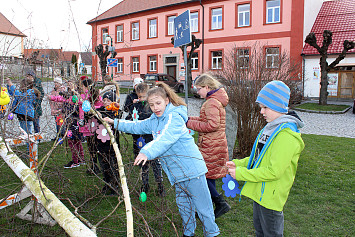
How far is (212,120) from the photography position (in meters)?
3.35

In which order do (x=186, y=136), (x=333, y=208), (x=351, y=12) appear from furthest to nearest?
(x=351, y=12) < (x=333, y=208) < (x=186, y=136)

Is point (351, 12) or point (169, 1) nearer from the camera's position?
point (351, 12)

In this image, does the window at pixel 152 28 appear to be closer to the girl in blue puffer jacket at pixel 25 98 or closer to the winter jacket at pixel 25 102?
the girl in blue puffer jacket at pixel 25 98

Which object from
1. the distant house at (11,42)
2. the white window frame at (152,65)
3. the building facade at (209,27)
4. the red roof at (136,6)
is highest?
the red roof at (136,6)

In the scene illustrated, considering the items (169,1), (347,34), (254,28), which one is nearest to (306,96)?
(347,34)

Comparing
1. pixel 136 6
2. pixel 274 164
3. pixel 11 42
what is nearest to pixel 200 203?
pixel 274 164

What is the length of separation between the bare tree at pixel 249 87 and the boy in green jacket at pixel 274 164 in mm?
3225

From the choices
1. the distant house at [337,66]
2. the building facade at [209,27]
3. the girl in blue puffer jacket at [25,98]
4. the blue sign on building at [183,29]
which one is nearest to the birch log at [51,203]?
the girl in blue puffer jacket at [25,98]

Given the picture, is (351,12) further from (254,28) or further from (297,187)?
(297,187)

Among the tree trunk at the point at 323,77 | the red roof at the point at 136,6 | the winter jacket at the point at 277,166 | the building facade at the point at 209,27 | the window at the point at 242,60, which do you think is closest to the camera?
the winter jacket at the point at 277,166

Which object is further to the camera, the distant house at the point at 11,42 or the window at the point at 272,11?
the window at the point at 272,11

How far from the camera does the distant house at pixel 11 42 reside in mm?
2796

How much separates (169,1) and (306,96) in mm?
15477

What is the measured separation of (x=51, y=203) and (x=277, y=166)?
1.51 metres
